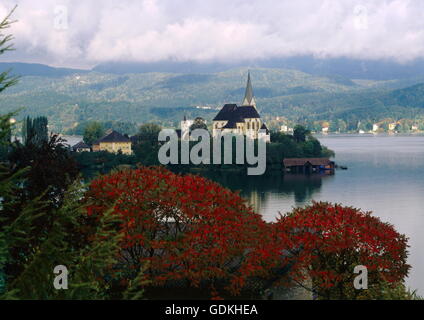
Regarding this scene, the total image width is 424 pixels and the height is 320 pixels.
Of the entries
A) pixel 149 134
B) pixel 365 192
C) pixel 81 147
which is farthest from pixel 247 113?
pixel 365 192

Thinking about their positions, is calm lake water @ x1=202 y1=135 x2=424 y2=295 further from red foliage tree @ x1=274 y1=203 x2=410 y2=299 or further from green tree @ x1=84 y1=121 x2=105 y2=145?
green tree @ x1=84 y1=121 x2=105 y2=145

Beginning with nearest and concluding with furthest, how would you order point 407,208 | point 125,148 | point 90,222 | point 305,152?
point 90,222, point 407,208, point 305,152, point 125,148

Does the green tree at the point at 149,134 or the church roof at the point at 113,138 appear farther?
the church roof at the point at 113,138

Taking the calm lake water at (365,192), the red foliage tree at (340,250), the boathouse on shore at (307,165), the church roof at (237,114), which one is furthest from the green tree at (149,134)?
the red foliage tree at (340,250)

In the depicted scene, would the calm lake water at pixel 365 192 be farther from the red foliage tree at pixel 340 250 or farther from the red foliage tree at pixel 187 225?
the red foliage tree at pixel 187 225

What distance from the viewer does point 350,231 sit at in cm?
1180

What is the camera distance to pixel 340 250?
11.9 m

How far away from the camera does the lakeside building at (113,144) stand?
91.9m

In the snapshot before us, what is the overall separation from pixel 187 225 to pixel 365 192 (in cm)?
3744

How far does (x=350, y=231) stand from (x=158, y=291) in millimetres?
4187

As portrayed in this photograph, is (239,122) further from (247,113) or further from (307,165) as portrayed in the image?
(307,165)

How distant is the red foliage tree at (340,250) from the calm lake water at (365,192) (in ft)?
20.5
